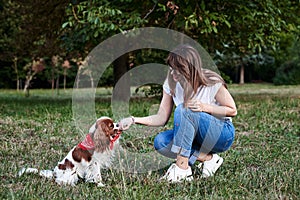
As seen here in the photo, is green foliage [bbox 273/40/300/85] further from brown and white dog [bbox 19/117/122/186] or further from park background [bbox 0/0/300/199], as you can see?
brown and white dog [bbox 19/117/122/186]

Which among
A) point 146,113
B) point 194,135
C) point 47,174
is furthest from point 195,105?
point 146,113

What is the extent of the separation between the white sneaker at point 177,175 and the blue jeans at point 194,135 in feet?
0.40

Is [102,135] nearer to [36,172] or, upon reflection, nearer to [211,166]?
[36,172]

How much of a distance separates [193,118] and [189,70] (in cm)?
36

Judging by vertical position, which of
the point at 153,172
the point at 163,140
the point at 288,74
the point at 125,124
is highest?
the point at 288,74

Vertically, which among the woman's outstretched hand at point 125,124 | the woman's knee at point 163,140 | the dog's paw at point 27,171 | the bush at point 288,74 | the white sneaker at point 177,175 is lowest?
the dog's paw at point 27,171

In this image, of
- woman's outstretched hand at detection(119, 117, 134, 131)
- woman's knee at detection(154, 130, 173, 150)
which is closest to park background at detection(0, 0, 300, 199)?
woman's knee at detection(154, 130, 173, 150)

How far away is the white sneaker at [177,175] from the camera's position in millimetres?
3504

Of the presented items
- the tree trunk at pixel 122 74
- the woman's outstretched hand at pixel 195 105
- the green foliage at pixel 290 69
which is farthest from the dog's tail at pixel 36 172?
the green foliage at pixel 290 69

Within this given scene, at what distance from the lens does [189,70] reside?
3.56 m

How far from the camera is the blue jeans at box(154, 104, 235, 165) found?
356 cm

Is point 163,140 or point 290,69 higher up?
point 290,69

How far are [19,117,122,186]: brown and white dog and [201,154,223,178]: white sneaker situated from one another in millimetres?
799

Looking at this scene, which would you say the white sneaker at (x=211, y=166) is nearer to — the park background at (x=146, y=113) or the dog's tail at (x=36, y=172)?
the park background at (x=146, y=113)
